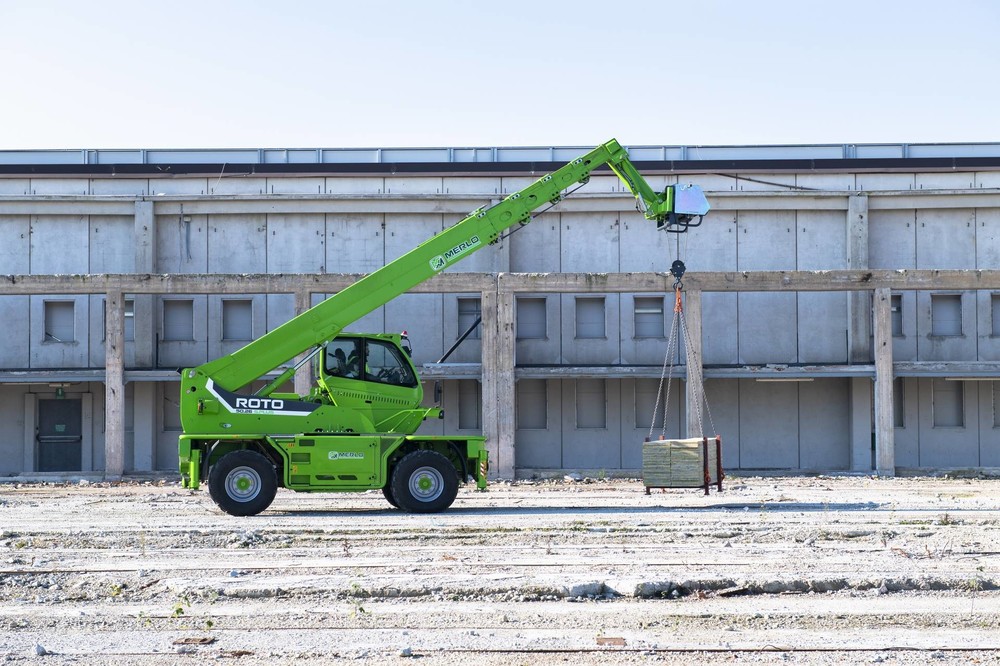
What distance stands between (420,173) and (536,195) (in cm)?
1102

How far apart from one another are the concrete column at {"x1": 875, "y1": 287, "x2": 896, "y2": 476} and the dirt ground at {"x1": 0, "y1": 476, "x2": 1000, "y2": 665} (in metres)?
9.55

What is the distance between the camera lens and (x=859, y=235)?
99.2 feet

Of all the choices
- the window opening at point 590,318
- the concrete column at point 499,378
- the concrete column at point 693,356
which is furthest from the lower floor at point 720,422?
the concrete column at point 499,378

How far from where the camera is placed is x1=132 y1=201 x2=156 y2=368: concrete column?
1198 inches

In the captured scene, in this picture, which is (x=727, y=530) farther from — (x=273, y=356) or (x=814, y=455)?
(x=814, y=455)

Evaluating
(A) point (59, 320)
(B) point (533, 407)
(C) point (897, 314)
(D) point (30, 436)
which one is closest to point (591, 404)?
(B) point (533, 407)

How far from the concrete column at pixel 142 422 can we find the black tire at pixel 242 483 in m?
12.8

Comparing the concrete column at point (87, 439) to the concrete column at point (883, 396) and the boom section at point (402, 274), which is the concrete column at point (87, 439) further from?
the concrete column at point (883, 396)

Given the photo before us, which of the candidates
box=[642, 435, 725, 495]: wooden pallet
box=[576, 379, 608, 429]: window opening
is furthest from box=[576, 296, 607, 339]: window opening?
box=[642, 435, 725, 495]: wooden pallet

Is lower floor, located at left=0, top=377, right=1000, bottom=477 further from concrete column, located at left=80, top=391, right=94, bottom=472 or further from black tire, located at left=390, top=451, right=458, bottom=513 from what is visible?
black tire, located at left=390, top=451, right=458, bottom=513

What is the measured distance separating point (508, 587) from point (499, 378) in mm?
16400

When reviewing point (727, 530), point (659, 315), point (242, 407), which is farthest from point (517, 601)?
point (659, 315)

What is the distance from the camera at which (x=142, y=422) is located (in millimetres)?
30578

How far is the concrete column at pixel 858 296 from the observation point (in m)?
30.1
